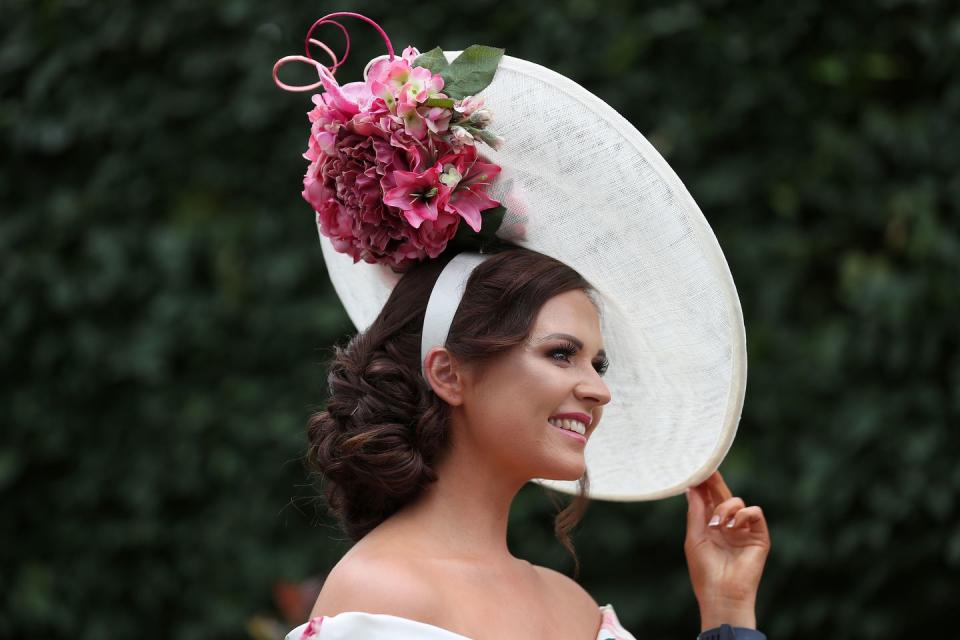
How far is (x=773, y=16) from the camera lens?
11.8ft

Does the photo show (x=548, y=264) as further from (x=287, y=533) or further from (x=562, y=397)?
(x=287, y=533)

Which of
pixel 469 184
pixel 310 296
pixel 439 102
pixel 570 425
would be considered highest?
pixel 439 102

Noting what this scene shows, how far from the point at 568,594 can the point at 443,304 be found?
57cm

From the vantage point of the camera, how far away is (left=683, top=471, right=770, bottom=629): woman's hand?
2328mm

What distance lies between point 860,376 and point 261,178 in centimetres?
187

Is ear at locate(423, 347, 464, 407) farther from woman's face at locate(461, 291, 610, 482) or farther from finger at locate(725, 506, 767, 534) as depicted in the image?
finger at locate(725, 506, 767, 534)

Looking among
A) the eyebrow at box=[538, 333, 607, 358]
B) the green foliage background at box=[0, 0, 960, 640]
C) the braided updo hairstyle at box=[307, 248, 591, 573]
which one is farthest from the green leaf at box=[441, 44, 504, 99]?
the green foliage background at box=[0, 0, 960, 640]

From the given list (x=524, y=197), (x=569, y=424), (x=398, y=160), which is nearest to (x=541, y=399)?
(x=569, y=424)

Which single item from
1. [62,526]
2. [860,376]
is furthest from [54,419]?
[860,376]

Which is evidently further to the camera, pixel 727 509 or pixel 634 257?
pixel 727 509

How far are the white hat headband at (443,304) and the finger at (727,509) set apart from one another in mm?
591

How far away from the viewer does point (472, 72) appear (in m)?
2.13

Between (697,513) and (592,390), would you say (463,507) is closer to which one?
(592,390)

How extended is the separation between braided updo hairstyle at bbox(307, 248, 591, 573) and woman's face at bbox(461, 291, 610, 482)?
0.03m
